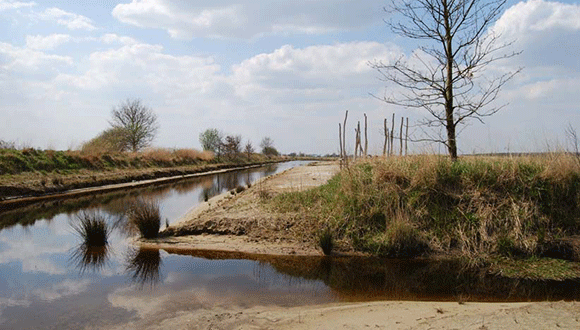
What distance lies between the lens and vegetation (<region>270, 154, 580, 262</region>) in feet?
28.2

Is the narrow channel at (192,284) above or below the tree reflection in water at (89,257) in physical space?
below

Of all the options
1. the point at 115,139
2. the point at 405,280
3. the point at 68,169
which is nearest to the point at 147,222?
the point at 405,280

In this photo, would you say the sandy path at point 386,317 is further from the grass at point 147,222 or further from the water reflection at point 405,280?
the grass at point 147,222

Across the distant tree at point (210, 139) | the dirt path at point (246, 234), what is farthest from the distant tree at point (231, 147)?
the dirt path at point (246, 234)

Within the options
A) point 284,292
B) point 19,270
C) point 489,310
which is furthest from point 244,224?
point 489,310

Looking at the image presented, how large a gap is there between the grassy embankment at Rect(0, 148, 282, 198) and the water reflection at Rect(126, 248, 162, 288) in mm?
13330

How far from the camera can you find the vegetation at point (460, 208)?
859cm

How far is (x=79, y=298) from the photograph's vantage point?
20.6ft

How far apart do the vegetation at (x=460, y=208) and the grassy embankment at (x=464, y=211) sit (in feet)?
0.07

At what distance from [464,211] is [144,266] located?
7.08 metres

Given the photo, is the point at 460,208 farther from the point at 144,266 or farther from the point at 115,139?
the point at 115,139

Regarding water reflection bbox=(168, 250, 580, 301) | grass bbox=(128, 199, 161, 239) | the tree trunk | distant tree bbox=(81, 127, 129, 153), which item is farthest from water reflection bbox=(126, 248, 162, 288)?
distant tree bbox=(81, 127, 129, 153)

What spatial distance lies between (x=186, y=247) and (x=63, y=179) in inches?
676

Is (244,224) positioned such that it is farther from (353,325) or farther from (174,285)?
(353,325)
